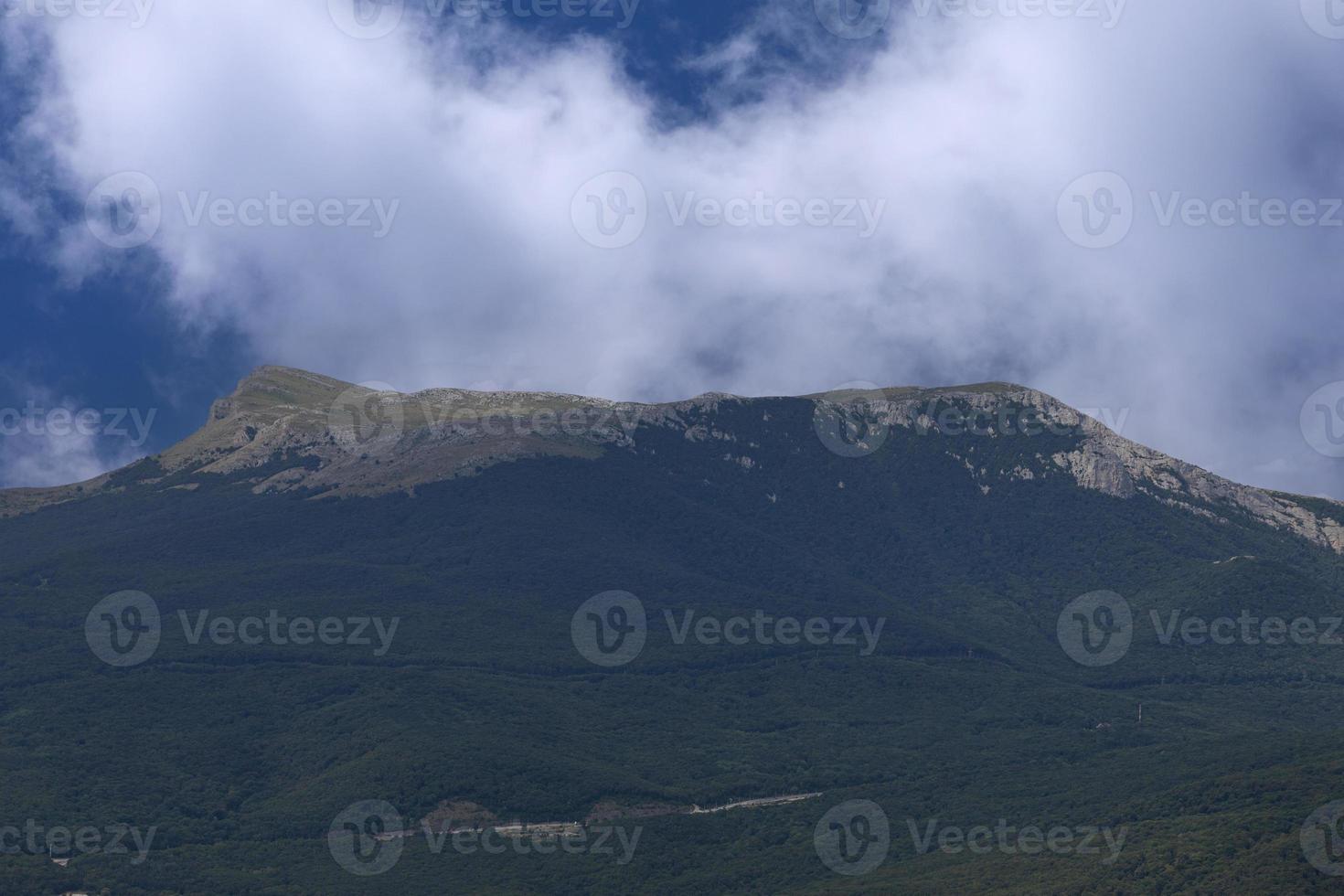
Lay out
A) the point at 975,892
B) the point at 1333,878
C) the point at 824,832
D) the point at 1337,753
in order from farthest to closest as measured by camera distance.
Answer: the point at 824,832, the point at 1337,753, the point at 975,892, the point at 1333,878

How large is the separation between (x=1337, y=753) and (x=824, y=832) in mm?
50885

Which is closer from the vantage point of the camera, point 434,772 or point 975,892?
point 975,892

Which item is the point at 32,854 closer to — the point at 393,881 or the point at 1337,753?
the point at 393,881

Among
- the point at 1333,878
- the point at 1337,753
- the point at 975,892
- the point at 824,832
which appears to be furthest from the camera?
the point at 824,832

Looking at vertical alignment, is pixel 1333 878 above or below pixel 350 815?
below

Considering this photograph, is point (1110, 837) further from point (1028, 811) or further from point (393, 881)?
point (393, 881)

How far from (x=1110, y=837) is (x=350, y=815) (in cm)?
7678

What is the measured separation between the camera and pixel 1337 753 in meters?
179

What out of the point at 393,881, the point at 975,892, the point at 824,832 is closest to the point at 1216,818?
the point at 975,892

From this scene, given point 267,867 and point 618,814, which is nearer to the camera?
point 267,867

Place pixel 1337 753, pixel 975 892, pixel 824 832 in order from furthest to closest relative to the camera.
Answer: pixel 824 832, pixel 1337 753, pixel 975 892

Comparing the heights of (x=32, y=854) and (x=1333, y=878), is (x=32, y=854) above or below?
above

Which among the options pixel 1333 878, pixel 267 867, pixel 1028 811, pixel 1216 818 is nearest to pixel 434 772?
pixel 267 867

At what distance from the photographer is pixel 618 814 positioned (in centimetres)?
19650
